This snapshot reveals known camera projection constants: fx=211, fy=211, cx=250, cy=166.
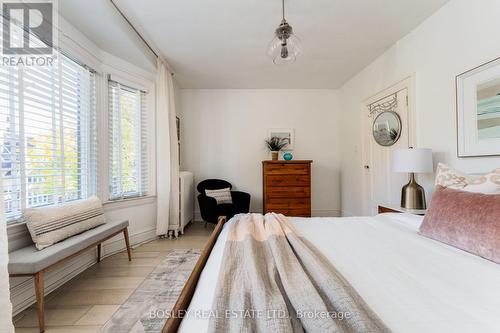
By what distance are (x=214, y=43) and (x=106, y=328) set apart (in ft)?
9.32

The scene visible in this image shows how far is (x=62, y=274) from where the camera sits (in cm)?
190

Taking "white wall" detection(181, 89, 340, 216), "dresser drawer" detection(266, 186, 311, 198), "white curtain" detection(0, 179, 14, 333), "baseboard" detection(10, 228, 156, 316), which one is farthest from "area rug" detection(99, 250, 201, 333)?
"white wall" detection(181, 89, 340, 216)

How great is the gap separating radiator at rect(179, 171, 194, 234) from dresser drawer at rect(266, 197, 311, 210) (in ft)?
4.35

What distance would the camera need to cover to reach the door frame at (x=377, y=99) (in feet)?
7.73

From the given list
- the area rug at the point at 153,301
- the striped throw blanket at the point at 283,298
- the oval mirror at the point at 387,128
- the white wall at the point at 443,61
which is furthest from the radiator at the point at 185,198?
the white wall at the point at 443,61

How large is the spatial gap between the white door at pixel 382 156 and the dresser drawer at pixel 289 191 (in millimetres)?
917

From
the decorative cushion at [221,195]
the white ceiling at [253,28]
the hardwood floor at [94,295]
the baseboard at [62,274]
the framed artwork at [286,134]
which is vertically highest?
the white ceiling at [253,28]

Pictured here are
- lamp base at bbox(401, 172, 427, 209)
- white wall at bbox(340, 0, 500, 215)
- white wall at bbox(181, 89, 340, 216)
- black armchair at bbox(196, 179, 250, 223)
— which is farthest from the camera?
white wall at bbox(181, 89, 340, 216)

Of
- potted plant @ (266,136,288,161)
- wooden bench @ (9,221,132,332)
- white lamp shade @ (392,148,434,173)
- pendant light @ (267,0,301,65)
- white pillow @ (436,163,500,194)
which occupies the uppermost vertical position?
pendant light @ (267,0,301,65)

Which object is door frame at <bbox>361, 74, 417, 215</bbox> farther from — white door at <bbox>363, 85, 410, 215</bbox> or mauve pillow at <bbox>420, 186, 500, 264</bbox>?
mauve pillow at <bbox>420, 186, 500, 264</bbox>

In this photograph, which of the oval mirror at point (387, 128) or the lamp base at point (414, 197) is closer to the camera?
the lamp base at point (414, 197)

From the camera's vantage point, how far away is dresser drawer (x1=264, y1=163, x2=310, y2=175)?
345 centimetres

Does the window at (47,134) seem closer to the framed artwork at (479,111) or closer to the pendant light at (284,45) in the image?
the pendant light at (284,45)

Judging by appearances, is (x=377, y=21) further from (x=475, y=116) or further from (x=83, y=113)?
(x=83, y=113)
